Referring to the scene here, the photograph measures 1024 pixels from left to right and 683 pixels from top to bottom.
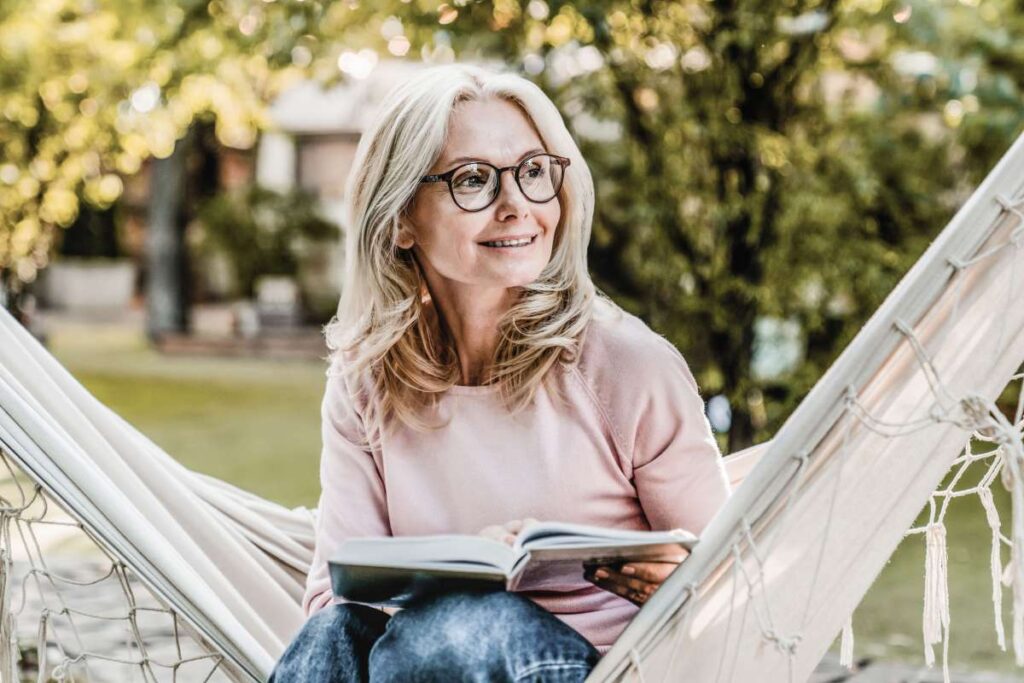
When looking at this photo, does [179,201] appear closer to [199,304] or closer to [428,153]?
[199,304]

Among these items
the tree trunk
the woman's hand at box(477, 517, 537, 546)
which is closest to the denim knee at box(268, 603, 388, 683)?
the woman's hand at box(477, 517, 537, 546)

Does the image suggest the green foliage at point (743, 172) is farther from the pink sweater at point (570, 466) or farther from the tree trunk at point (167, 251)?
the tree trunk at point (167, 251)

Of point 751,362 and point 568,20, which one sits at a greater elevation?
point 568,20

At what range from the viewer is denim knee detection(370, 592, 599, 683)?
1.27 meters

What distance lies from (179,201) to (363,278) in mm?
9747

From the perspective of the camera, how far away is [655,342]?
1543mm

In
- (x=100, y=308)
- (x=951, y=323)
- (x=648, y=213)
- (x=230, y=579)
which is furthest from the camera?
(x=100, y=308)

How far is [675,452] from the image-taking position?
1.49 metres

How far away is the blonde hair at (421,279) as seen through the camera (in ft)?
5.13

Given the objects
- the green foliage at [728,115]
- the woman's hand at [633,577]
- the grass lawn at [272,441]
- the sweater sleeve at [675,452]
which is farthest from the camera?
the green foliage at [728,115]

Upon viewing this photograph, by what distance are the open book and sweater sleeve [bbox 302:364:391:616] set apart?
0.97ft

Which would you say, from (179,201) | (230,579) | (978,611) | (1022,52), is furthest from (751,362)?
(179,201)

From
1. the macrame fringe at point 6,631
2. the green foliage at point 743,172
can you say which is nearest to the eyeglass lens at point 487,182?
the macrame fringe at point 6,631

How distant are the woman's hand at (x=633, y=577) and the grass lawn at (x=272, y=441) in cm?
183
